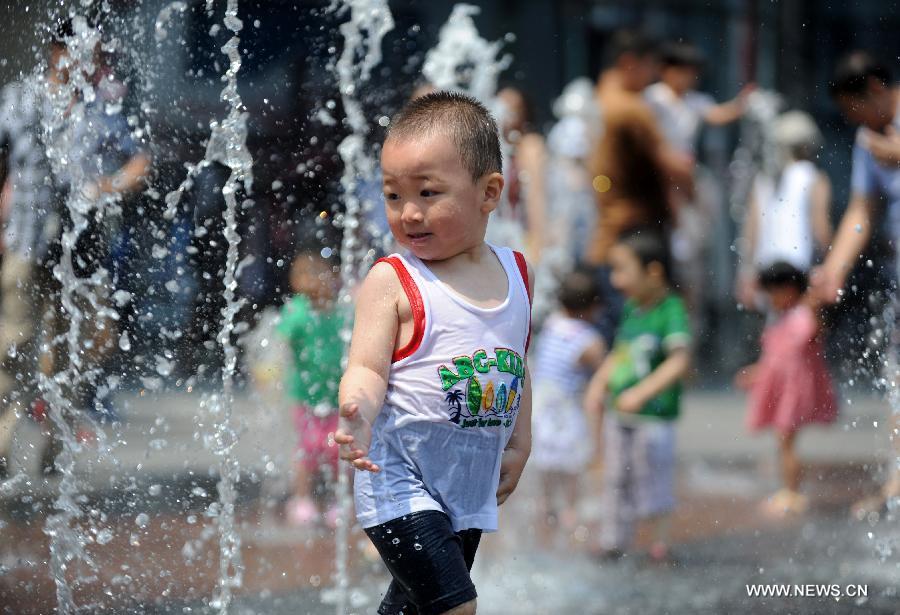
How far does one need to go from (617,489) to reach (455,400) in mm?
Answer: 2607

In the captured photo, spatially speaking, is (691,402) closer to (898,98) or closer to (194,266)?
(898,98)

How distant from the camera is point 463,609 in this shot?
7.72 ft

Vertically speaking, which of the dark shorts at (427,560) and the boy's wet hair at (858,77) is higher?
the boy's wet hair at (858,77)

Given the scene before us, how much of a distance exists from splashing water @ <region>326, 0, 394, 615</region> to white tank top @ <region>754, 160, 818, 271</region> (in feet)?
6.58

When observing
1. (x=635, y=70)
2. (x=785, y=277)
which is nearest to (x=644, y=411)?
(x=785, y=277)

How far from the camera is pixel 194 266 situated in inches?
154

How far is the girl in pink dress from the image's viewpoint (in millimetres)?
5102

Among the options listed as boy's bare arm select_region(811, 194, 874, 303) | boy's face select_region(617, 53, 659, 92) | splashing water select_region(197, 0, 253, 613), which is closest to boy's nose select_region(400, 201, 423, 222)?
splashing water select_region(197, 0, 253, 613)

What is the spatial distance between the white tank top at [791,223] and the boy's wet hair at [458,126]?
10.4ft

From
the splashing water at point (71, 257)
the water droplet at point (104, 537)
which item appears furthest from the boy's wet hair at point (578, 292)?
the water droplet at point (104, 537)

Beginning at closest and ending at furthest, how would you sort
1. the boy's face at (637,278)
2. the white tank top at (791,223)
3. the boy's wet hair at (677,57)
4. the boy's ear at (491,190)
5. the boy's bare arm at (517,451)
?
the boy's ear at (491,190) < the boy's bare arm at (517,451) < the boy's face at (637,278) < the white tank top at (791,223) < the boy's wet hair at (677,57)

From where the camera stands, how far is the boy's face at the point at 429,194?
240 centimetres

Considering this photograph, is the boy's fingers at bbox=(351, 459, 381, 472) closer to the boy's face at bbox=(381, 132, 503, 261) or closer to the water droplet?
the boy's face at bbox=(381, 132, 503, 261)

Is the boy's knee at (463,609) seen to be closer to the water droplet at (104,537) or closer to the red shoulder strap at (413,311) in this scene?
the red shoulder strap at (413,311)
